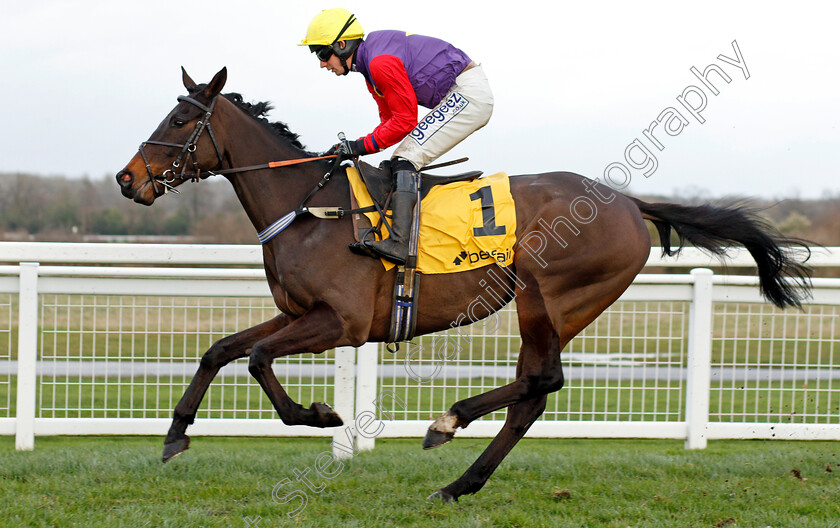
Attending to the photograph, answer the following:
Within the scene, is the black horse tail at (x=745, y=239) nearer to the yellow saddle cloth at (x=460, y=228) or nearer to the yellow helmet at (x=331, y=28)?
the yellow saddle cloth at (x=460, y=228)

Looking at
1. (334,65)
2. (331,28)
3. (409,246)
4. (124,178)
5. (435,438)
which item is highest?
(331,28)

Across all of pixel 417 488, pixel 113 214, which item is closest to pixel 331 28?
pixel 417 488

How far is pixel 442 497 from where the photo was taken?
3791 mm

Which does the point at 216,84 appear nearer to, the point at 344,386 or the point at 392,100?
the point at 392,100

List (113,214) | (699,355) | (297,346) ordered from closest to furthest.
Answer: (297,346) < (699,355) < (113,214)

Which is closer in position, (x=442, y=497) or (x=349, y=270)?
(x=349, y=270)

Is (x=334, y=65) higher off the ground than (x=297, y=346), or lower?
higher

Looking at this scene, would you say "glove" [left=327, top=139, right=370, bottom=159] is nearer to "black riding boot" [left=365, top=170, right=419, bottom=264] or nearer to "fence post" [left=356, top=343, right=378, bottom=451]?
"black riding boot" [left=365, top=170, right=419, bottom=264]

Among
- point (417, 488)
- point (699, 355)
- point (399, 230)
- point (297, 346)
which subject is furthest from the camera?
point (699, 355)

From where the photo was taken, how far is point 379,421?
191 inches

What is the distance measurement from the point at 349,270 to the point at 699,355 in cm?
255

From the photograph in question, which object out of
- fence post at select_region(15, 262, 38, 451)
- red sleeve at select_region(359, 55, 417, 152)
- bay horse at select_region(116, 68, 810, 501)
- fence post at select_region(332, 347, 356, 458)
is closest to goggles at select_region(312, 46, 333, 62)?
red sleeve at select_region(359, 55, 417, 152)

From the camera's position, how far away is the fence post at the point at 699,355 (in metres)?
5.00

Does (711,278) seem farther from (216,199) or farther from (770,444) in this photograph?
(216,199)
